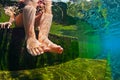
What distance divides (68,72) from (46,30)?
1.53 ft

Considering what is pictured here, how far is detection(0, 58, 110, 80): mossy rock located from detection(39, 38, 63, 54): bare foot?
0.15 m

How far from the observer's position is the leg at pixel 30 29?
4152 millimetres

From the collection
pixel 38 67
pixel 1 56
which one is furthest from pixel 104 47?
pixel 1 56

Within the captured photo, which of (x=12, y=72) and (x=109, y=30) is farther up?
(x=109, y=30)

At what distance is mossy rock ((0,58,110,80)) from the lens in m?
4.12

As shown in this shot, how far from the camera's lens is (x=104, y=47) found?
441 cm

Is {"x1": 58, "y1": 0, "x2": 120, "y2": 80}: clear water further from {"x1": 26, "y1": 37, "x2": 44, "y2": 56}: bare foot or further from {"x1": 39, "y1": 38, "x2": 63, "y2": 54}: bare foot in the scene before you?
{"x1": 26, "y1": 37, "x2": 44, "y2": 56}: bare foot

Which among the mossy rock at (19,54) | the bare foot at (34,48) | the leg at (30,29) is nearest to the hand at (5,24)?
the mossy rock at (19,54)

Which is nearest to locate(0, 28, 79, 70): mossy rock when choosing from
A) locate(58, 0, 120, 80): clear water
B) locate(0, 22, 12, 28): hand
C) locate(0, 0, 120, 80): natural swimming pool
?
locate(0, 22, 12, 28): hand

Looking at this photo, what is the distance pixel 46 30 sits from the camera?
4.30 metres

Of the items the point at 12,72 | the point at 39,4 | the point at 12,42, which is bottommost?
the point at 12,72

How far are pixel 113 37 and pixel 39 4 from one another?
2.70 ft

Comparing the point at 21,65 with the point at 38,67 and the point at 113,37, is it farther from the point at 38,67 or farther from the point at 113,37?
the point at 113,37

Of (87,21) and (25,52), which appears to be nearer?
(25,52)
